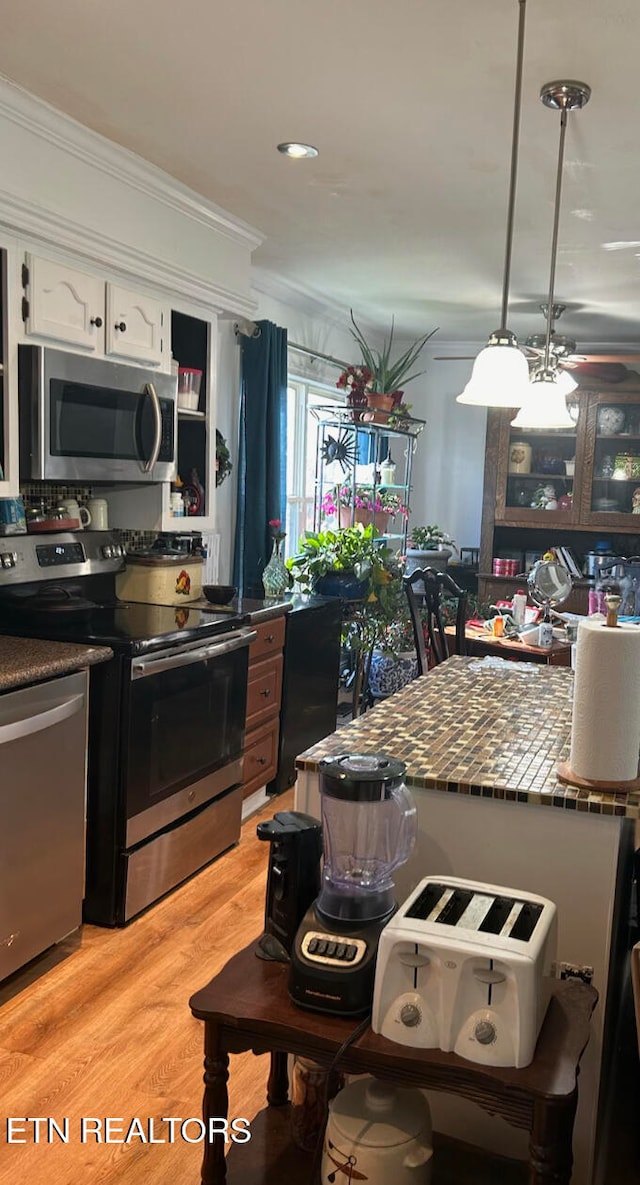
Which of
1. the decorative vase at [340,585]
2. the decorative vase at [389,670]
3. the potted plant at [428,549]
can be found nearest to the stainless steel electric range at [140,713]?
the decorative vase at [340,585]

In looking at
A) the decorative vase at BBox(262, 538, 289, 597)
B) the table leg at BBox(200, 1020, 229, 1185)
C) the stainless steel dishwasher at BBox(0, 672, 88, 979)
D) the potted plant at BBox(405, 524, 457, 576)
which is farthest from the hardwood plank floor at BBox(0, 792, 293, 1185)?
the potted plant at BBox(405, 524, 457, 576)

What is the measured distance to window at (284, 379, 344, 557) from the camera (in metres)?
5.59

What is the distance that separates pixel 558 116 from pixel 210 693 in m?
2.05

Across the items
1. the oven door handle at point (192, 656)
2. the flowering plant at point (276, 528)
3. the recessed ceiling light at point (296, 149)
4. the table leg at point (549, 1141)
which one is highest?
the recessed ceiling light at point (296, 149)

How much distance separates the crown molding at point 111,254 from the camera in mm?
2689

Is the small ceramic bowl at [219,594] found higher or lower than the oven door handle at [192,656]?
higher

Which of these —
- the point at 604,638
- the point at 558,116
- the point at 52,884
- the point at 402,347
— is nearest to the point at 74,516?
the point at 52,884

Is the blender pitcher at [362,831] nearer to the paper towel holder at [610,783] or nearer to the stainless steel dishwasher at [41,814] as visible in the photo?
the paper towel holder at [610,783]

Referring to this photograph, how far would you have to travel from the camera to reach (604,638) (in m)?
1.63

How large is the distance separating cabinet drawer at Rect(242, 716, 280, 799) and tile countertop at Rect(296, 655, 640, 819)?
4.00 ft

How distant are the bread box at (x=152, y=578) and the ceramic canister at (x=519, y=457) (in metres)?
3.31

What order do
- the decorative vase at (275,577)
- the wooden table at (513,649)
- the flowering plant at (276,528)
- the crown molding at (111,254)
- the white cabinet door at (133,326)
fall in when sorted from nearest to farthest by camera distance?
the crown molding at (111,254) → the white cabinet door at (133,326) → the wooden table at (513,649) → the decorative vase at (275,577) → the flowering plant at (276,528)

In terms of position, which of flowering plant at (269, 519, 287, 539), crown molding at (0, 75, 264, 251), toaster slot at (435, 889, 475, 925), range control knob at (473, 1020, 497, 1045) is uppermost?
crown molding at (0, 75, 264, 251)

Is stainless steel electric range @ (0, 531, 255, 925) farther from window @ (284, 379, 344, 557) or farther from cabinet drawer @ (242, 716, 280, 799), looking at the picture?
window @ (284, 379, 344, 557)
